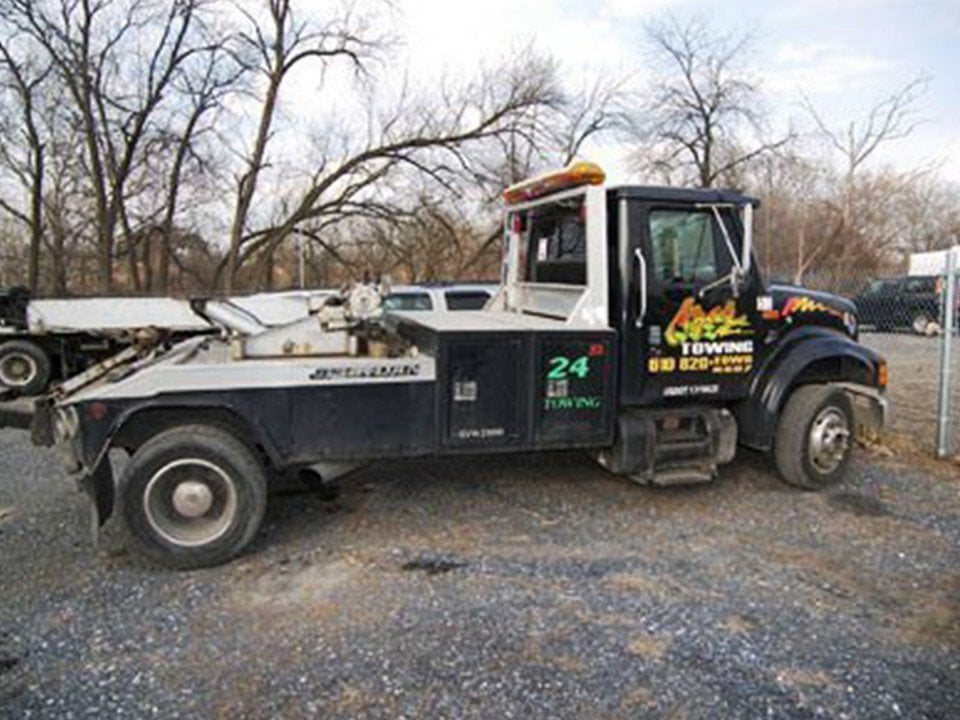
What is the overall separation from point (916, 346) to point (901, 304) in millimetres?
3733

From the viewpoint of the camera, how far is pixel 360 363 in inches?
195

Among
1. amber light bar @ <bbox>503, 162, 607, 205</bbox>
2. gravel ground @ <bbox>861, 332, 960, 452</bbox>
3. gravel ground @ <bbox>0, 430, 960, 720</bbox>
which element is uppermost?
amber light bar @ <bbox>503, 162, 607, 205</bbox>

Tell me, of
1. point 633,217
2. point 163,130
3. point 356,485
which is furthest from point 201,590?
point 163,130

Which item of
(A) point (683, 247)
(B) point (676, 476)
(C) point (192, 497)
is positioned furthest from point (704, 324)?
(C) point (192, 497)

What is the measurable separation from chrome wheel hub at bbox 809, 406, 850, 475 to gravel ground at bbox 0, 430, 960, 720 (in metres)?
0.26

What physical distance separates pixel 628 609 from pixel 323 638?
1.61 metres

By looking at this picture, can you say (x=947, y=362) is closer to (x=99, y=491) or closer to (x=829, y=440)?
(x=829, y=440)

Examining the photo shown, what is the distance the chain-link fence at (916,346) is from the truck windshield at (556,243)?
3637mm

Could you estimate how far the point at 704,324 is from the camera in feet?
18.9

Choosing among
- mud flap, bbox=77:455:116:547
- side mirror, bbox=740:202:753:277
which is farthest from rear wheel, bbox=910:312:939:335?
mud flap, bbox=77:455:116:547

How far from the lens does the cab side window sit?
18.5 feet

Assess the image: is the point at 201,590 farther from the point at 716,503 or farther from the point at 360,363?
the point at 716,503

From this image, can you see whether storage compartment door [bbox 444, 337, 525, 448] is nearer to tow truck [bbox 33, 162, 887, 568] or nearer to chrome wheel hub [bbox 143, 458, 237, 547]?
tow truck [bbox 33, 162, 887, 568]

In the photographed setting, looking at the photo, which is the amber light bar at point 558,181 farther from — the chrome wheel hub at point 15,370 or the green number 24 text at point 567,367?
the chrome wheel hub at point 15,370
